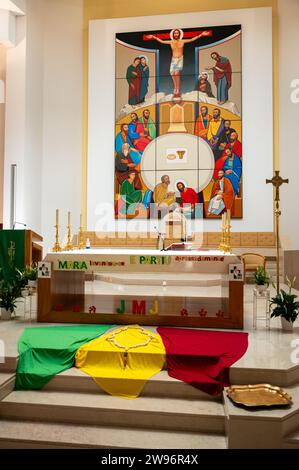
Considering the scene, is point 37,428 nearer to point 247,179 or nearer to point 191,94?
point 247,179

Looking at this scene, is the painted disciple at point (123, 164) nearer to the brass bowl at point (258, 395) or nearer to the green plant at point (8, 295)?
the green plant at point (8, 295)

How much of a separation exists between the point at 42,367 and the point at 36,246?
13.9 ft

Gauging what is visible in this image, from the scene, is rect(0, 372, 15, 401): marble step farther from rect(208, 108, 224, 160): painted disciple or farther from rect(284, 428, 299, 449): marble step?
rect(208, 108, 224, 160): painted disciple

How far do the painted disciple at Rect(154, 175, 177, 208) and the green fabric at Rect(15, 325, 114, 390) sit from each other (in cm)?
661

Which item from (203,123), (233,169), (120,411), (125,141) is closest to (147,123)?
(125,141)

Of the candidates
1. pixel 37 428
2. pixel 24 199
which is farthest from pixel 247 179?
pixel 37 428

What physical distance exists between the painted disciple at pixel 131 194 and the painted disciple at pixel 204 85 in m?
2.75

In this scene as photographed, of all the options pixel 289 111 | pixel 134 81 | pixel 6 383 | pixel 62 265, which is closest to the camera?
pixel 6 383

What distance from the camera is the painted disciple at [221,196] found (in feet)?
35.1

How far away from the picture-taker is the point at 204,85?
10875 millimetres

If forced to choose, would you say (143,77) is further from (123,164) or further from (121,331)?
(121,331)

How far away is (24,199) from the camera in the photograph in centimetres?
1047

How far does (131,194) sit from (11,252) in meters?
4.48

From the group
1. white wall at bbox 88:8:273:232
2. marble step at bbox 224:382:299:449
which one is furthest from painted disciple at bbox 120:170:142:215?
marble step at bbox 224:382:299:449
